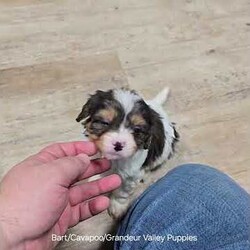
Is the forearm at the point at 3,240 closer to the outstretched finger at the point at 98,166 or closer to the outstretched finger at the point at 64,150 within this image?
the outstretched finger at the point at 64,150

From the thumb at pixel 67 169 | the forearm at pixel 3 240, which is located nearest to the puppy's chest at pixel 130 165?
the thumb at pixel 67 169

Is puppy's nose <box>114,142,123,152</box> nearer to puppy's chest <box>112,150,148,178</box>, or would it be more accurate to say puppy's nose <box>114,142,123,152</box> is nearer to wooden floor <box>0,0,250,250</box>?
puppy's chest <box>112,150,148,178</box>

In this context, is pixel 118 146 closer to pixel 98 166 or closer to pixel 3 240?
pixel 98 166

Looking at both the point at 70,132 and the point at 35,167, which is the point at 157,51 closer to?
the point at 70,132

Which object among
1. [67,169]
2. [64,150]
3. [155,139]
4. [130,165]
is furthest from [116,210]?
[67,169]

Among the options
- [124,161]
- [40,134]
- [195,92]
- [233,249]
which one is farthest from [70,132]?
[233,249]
